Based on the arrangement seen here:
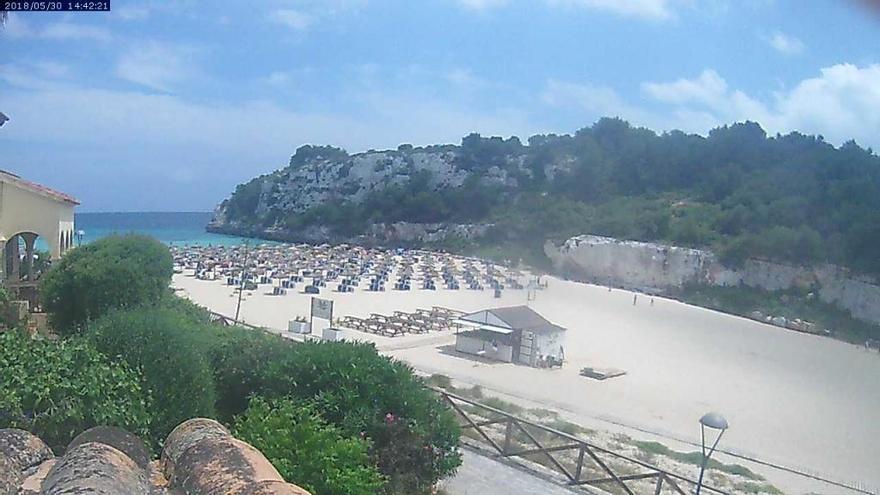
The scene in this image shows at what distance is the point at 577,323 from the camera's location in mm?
33906

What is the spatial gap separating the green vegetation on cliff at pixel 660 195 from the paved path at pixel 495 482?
35.4 m

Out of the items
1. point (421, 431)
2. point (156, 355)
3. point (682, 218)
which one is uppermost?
point (682, 218)

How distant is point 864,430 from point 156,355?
19.3 metres

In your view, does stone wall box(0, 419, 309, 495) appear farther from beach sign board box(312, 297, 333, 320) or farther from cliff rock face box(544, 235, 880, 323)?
cliff rock face box(544, 235, 880, 323)

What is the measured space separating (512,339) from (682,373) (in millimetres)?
5791

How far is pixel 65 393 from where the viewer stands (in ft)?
20.1

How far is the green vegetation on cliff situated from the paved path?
35.4 m

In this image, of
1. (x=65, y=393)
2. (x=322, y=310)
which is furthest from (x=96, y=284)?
(x=322, y=310)

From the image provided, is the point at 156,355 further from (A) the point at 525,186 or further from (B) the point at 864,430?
(A) the point at 525,186

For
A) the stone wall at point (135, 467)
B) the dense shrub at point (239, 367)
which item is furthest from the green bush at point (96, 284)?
the stone wall at point (135, 467)

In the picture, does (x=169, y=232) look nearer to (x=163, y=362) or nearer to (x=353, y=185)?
(x=353, y=185)

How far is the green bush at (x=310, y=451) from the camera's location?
5785mm

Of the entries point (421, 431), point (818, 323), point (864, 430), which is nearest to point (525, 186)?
point (818, 323)

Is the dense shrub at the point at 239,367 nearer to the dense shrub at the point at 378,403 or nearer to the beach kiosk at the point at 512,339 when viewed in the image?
the dense shrub at the point at 378,403
